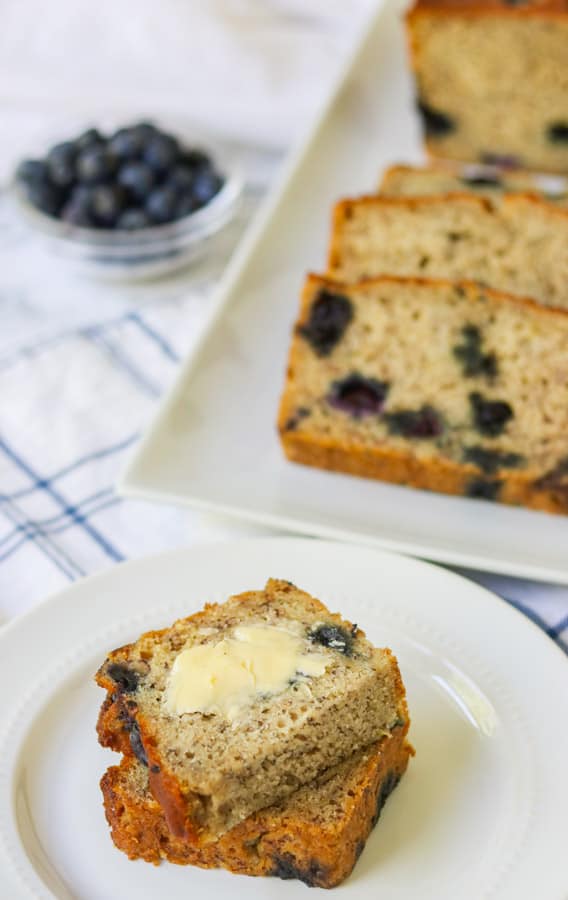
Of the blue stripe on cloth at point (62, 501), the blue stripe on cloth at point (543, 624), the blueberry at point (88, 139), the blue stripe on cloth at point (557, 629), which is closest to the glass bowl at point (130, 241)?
the blueberry at point (88, 139)

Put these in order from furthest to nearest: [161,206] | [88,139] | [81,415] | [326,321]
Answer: [88,139], [161,206], [81,415], [326,321]

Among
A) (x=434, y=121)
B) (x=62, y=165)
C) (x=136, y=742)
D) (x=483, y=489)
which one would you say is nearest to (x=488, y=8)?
(x=434, y=121)

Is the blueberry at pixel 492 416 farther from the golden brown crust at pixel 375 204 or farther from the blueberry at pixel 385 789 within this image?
the blueberry at pixel 385 789

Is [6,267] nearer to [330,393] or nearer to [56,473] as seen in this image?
[56,473]

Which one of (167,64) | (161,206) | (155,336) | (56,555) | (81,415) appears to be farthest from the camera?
(167,64)

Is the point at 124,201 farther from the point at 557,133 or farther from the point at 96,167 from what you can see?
the point at 557,133

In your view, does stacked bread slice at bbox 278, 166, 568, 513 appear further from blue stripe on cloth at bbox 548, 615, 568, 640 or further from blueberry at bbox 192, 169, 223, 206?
blueberry at bbox 192, 169, 223, 206

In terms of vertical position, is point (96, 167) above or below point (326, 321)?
above
